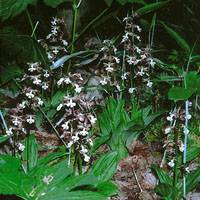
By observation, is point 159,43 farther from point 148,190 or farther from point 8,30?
point 148,190

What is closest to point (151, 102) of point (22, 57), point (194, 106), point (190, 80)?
point (194, 106)

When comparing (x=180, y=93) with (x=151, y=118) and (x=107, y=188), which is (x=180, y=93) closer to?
(x=107, y=188)

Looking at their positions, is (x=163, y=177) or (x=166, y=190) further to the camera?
(x=163, y=177)

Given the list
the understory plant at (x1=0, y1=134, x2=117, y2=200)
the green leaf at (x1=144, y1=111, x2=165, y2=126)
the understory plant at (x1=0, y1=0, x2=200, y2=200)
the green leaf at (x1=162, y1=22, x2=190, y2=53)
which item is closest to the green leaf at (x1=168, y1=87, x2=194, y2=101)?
the understory plant at (x1=0, y1=0, x2=200, y2=200)

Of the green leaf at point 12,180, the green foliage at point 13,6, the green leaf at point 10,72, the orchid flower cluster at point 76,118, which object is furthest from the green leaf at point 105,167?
the green leaf at point 10,72

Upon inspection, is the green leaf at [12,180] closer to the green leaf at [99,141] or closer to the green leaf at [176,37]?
the green leaf at [99,141]

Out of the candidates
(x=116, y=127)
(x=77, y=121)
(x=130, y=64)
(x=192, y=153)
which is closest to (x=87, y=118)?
(x=77, y=121)
